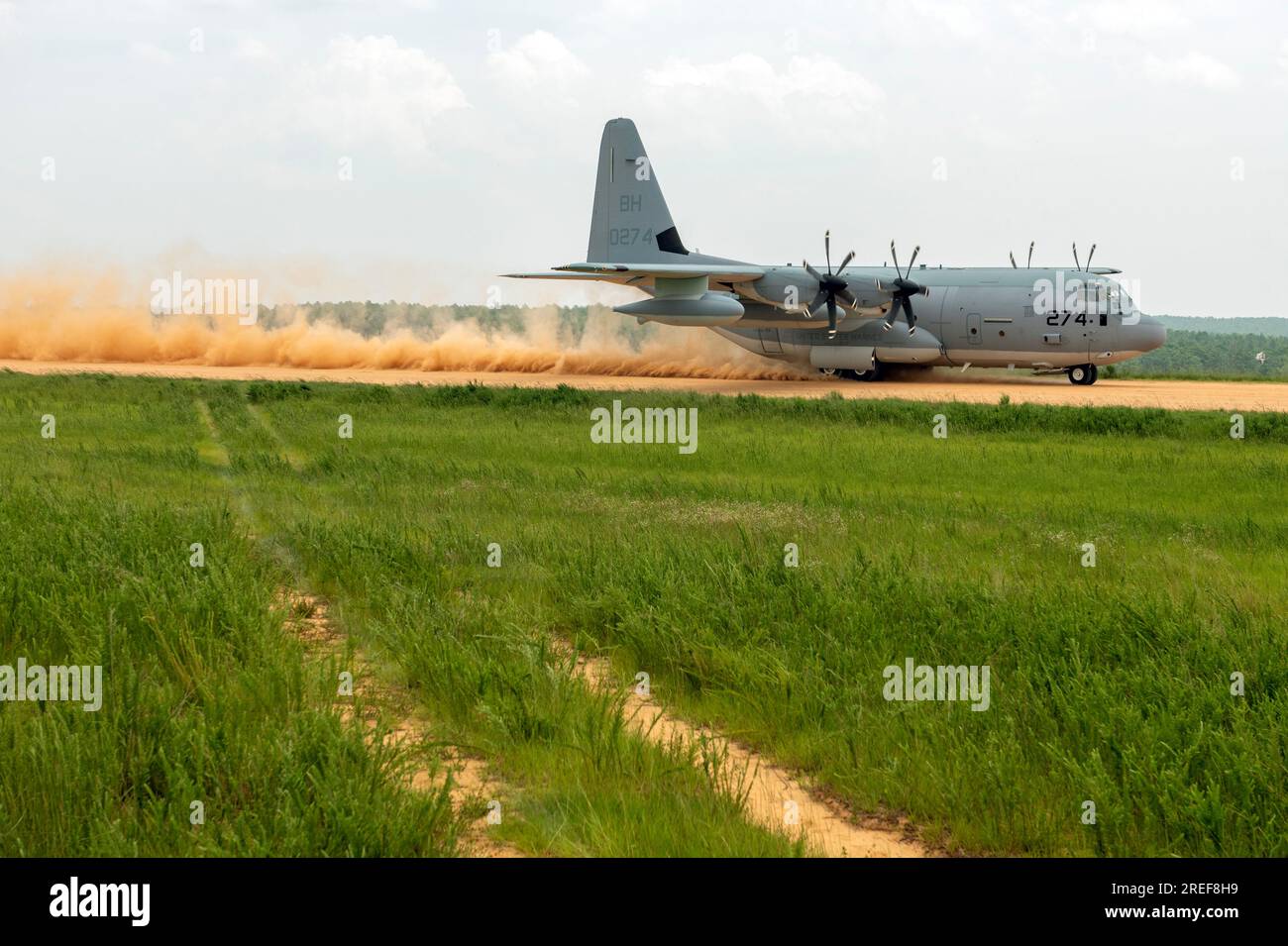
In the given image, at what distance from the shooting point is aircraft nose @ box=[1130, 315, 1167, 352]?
38194mm

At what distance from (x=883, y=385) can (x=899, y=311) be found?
248cm

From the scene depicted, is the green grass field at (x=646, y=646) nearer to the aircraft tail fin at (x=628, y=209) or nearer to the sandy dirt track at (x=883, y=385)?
the sandy dirt track at (x=883, y=385)

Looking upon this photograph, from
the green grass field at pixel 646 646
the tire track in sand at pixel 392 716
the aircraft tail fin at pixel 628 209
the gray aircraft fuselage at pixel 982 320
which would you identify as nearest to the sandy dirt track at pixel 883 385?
the gray aircraft fuselage at pixel 982 320

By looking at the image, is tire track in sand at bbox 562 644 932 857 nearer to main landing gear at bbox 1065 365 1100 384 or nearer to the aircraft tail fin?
main landing gear at bbox 1065 365 1100 384

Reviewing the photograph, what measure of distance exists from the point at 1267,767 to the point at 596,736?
3.91 m

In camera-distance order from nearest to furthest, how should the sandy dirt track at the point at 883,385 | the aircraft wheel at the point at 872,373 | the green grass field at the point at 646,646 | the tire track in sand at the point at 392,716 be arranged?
1. the green grass field at the point at 646,646
2. the tire track in sand at the point at 392,716
3. the sandy dirt track at the point at 883,385
4. the aircraft wheel at the point at 872,373

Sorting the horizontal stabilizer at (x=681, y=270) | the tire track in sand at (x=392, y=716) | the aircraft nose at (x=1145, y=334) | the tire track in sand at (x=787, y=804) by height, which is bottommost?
the tire track in sand at (x=787, y=804)

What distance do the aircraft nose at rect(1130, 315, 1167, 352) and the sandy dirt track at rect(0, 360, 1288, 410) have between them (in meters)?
1.46

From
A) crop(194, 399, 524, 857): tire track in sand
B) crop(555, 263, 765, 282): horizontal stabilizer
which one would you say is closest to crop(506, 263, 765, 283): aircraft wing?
crop(555, 263, 765, 282): horizontal stabilizer

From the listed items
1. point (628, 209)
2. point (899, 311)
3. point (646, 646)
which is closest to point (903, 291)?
point (899, 311)

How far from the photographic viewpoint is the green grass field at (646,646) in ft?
21.4

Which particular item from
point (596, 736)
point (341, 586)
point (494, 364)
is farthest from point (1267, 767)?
point (494, 364)

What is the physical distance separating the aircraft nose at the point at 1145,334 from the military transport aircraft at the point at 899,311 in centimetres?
3
